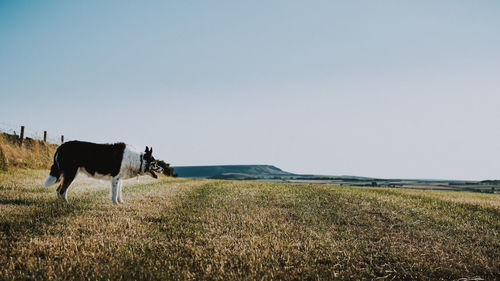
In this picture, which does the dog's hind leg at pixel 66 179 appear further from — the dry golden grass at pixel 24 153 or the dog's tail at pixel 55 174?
the dry golden grass at pixel 24 153

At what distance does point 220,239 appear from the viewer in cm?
622

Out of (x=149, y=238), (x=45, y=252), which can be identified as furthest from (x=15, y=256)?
(x=149, y=238)

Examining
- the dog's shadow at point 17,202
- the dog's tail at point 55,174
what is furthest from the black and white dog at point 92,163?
the dog's shadow at point 17,202

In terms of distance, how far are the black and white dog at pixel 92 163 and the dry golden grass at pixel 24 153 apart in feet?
54.7

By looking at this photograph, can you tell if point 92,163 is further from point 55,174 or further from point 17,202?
point 17,202

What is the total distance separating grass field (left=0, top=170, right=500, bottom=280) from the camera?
15.2 ft

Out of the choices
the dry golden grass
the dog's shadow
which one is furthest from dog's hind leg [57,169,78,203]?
the dry golden grass

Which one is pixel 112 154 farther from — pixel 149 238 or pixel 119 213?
pixel 149 238

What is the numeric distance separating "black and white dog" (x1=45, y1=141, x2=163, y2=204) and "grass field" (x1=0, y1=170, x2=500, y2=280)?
2.73 feet

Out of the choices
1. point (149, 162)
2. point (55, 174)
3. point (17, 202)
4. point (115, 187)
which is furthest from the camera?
point (149, 162)

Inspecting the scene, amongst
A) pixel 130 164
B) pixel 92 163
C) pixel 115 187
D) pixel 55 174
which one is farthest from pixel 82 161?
pixel 130 164

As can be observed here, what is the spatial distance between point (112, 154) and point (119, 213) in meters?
2.25

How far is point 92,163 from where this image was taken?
370 inches

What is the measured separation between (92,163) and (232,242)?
6065mm
